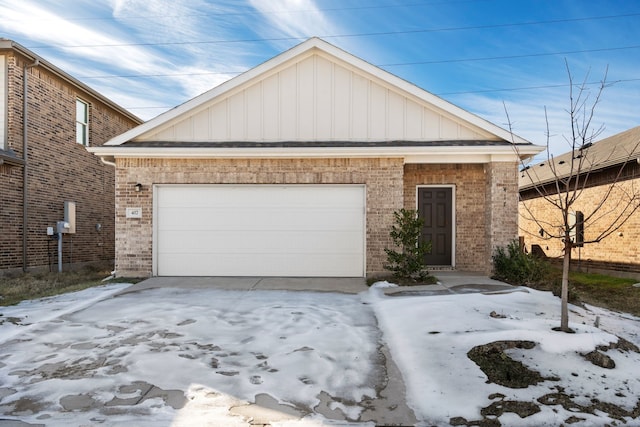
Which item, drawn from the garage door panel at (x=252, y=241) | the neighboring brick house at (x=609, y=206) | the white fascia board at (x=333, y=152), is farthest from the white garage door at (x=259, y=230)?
the neighboring brick house at (x=609, y=206)

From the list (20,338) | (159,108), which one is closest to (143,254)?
(20,338)

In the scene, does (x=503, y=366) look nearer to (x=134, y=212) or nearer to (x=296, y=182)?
(x=296, y=182)

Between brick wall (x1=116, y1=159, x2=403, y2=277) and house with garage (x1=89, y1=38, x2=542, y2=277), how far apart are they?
0.08 feet

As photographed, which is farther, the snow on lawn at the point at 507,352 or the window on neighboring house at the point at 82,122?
the window on neighboring house at the point at 82,122

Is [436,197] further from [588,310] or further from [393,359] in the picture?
[393,359]

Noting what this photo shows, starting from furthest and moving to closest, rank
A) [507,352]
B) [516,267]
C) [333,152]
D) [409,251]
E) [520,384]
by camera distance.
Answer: [333,152], [516,267], [409,251], [507,352], [520,384]

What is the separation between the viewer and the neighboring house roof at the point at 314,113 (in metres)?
9.38

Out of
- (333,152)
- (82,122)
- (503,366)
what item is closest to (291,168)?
(333,152)

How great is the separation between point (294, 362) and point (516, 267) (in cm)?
628

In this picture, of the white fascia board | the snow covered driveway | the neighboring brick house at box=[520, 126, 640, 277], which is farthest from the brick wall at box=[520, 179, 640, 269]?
the snow covered driveway

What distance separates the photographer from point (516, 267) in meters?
8.49

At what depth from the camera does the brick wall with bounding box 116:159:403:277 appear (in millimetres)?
9227

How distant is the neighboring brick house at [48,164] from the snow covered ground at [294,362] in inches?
195

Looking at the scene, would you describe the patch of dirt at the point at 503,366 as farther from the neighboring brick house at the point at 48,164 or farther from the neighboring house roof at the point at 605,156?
the neighboring brick house at the point at 48,164
